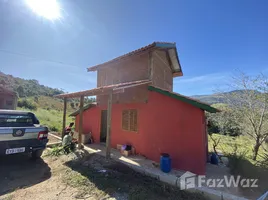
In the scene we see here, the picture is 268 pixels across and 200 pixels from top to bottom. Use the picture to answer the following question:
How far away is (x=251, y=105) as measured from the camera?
6984 millimetres

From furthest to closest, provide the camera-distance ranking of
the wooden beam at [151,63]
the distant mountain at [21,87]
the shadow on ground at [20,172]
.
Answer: the distant mountain at [21,87] → the wooden beam at [151,63] → the shadow on ground at [20,172]

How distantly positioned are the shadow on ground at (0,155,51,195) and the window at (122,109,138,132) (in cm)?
396

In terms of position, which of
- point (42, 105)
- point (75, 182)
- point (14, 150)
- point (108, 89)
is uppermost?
point (42, 105)

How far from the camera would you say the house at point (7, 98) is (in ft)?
50.7

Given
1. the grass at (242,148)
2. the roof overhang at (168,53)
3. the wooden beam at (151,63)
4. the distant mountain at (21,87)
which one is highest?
the distant mountain at (21,87)

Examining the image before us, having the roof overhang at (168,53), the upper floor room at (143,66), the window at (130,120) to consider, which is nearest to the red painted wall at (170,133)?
the window at (130,120)

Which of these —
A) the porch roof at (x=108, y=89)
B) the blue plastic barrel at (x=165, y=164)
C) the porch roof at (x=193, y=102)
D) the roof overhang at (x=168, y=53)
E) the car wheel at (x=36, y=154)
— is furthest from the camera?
the roof overhang at (x=168, y=53)

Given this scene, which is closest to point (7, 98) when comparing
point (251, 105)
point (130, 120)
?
point (130, 120)

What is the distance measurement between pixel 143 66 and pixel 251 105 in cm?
619

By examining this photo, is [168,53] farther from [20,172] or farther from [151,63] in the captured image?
[20,172]

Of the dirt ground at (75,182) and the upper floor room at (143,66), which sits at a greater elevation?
the upper floor room at (143,66)

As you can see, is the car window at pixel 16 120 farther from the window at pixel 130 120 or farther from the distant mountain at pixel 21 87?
the distant mountain at pixel 21 87

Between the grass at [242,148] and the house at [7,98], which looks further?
the house at [7,98]

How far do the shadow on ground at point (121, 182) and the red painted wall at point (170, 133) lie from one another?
140cm
